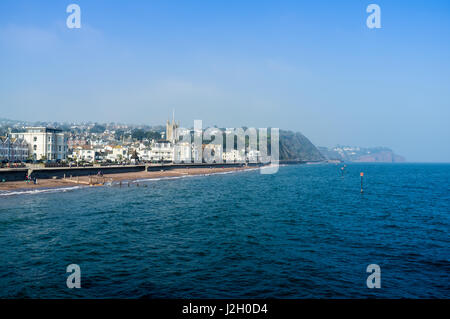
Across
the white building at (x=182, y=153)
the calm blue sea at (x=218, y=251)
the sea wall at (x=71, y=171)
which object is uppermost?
the white building at (x=182, y=153)

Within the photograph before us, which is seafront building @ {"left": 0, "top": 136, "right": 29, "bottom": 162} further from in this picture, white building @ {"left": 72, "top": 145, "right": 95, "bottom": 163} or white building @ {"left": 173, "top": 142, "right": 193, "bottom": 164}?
white building @ {"left": 173, "top": 142, "right": 193, "bottom": 164}

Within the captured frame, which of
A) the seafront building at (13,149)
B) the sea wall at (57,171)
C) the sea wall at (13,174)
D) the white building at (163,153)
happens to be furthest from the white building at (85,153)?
the sea wall at (13,174)

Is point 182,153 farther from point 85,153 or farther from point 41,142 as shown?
point 41,142

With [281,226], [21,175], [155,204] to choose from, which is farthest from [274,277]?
[21,175]

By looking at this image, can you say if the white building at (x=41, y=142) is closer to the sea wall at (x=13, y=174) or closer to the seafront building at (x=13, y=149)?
the seafront building at (x=13, y=149)

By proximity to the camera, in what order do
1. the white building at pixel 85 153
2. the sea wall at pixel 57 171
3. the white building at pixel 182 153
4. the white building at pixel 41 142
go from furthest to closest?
the white building at pixel 182 153 → the white building at pixel 85 153 → the white building at pixel 41 142 → the sea wall at pixel 57 171

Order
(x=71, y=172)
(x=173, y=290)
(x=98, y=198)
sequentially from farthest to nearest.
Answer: (x=71, y=172) → (x=98, y=198) → (x=173, y=290)

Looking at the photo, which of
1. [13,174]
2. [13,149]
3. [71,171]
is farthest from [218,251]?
[13,149]
